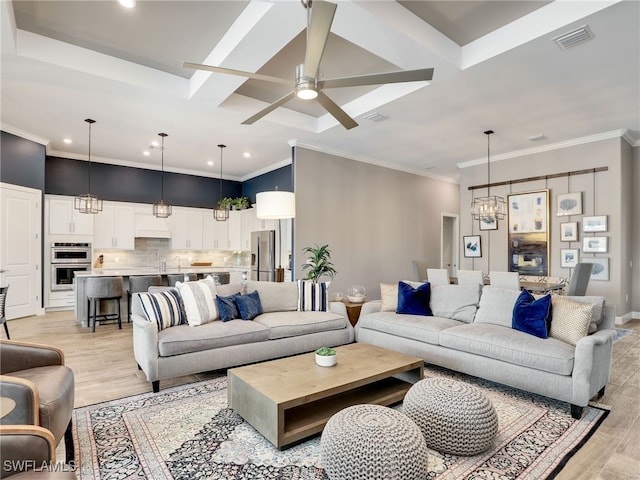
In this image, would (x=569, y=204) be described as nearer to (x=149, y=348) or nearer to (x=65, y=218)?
(x=149, y=348)

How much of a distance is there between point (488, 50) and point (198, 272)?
230 inches

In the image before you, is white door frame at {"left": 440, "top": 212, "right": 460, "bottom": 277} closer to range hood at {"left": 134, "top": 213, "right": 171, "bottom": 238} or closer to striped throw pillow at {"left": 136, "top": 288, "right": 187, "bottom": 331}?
range hood at {"left": 134, "top": 213, "right": 171, "bottom": 238}

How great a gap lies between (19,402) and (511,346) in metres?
3.23

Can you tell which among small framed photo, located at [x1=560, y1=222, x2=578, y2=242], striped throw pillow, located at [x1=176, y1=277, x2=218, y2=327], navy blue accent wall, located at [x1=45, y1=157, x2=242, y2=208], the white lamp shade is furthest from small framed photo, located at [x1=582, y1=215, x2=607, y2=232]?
navy blue accent wall, located at [x1=45, y1=157, x2=242, y2=208]

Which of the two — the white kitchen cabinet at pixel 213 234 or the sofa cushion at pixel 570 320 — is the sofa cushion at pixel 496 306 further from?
the white kitchen cabinet at pixel 213 234

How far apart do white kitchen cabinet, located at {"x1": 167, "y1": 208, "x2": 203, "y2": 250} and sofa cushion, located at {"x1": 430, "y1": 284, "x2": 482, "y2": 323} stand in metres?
6.26

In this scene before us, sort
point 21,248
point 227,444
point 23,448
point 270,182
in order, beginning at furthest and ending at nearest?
point 270,182
point 21,248
point 227,444
point 23,448

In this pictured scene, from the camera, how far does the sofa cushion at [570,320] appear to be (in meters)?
2.91

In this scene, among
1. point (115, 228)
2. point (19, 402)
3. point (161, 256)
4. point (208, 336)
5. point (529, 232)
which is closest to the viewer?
point (19, 402)

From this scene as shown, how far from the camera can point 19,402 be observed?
1625 millimetres

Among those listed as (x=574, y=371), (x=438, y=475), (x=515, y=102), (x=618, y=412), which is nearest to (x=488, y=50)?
(x=515, y=102)

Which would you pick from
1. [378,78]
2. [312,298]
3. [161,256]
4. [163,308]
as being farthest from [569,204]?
[161,256]

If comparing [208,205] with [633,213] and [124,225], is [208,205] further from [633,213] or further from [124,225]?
[633,213]

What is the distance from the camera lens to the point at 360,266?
24.1ft
